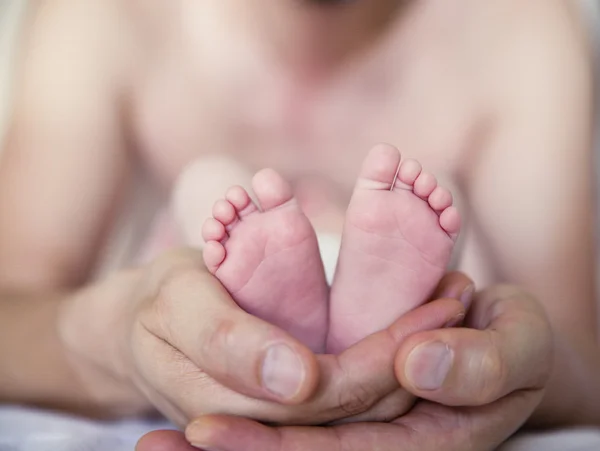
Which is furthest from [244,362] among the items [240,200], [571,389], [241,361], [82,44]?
[82,44]

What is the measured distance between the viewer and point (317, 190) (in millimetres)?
660

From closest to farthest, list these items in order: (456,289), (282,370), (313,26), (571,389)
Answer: (282,370) → (456,289) → (571,389) → (313,26)

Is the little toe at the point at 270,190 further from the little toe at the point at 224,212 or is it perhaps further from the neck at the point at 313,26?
the neck at the point at 313,26

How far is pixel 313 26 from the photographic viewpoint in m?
0.67

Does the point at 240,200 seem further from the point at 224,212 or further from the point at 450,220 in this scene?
the point at 450,220

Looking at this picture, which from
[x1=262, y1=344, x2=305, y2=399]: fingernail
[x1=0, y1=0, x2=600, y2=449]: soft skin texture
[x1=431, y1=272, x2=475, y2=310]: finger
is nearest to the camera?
[x1=262, y1=344, x2=305, y2=399]: fingernail

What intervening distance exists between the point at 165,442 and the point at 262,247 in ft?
0.40

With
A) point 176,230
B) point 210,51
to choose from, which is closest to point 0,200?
point 176,230

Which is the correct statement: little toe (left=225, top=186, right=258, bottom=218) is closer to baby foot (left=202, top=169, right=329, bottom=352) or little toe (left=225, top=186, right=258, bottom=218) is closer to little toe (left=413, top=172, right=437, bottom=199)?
baby foot (left=202, top=169, right=329, bottom=352)

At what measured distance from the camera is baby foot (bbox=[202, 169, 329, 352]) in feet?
1.19

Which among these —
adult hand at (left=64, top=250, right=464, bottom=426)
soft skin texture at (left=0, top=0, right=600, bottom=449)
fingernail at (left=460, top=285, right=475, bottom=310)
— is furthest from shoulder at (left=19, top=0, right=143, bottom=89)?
fingernail at (left=460, top=285, right=475, bottom=310)

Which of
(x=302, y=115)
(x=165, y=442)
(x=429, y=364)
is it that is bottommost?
(x=165, y=442)

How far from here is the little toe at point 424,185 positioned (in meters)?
0.37

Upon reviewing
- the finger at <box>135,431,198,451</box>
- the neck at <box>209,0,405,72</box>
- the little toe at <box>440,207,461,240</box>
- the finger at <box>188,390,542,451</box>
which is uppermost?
the neck at <box>209,0,405,72</box>
